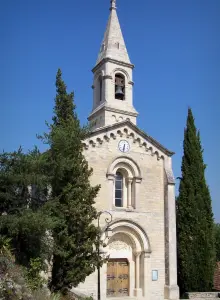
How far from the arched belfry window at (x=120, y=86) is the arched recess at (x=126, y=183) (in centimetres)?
563

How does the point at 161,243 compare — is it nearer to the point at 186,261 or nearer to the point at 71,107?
the point at 186,261

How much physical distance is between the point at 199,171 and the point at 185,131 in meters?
3.17

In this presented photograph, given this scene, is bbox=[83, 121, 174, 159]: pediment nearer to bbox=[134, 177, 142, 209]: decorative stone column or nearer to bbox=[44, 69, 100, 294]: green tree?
bbox=[134, 177, 142, 209]: decorative stone column

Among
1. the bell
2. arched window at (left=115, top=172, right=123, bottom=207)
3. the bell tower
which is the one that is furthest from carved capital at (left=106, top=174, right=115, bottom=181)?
the bell

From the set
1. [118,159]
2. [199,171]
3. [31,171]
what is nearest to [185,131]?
[199,171]

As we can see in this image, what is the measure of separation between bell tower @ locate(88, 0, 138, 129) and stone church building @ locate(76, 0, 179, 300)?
8.57ft

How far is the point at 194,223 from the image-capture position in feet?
76.9

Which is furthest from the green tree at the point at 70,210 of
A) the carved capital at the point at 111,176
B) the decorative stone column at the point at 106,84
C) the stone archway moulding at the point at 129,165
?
the decorative stone column at the point at 106,84

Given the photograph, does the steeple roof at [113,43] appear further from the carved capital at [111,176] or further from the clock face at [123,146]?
the carved capital at [111,176]

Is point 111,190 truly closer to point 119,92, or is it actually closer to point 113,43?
point 119,92

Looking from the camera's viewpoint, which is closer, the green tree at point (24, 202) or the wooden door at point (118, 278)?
the green tree at point (24, 202)

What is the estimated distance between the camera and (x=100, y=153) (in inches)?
848

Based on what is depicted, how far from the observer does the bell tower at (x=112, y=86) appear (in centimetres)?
2495

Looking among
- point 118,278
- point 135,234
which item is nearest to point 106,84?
point 135,234
